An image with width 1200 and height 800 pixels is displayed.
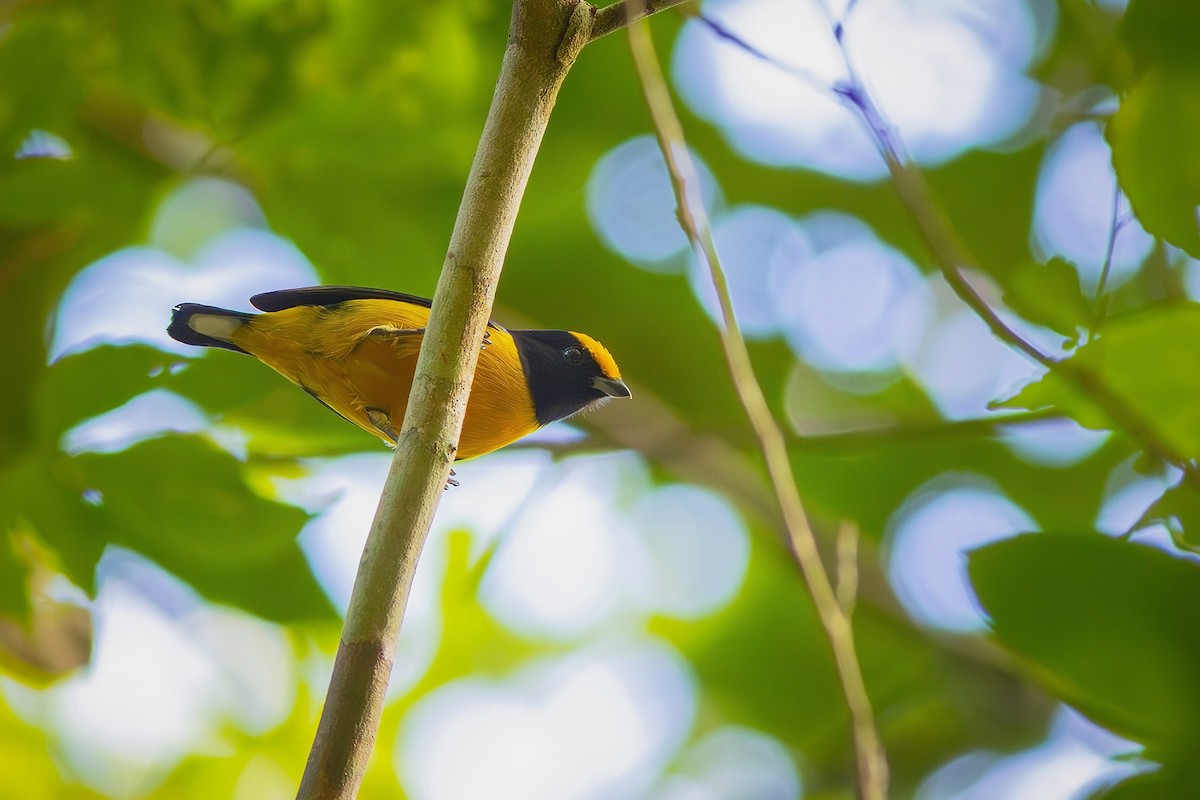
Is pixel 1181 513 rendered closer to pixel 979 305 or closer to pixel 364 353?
pixel 979 305

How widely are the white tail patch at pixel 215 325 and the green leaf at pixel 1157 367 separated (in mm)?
2807

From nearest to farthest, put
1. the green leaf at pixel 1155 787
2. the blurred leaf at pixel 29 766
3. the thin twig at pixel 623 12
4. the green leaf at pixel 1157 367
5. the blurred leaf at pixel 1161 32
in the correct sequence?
the green leaf at pixel 1155 787
the green leaf at pixel 1157 367
the blurred leaf at pixel 1161 32
the thin twig at pixel 623 12
the blurred leaf at pixel 29 766

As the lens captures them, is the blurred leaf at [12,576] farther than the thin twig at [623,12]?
Yes

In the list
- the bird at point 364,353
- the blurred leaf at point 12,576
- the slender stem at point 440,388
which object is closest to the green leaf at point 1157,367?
the slender stem at point 440,388

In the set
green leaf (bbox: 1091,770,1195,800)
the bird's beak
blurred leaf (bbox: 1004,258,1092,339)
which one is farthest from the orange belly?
green leaf (bbox: 1091,770,1195,800)

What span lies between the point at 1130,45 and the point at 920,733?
4204mm

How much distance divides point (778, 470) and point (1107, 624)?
0.94 m

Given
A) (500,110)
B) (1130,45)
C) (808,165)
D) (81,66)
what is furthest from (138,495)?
(808,165)

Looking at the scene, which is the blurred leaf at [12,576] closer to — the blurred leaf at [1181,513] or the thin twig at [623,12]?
the thin twig at [623,12]

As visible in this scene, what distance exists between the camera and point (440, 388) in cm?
193

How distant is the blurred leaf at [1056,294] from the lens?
1.73 metres

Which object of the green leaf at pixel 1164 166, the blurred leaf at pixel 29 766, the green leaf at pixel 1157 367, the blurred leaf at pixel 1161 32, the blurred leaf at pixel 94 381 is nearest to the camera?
the green leaf at pixel 1157 367

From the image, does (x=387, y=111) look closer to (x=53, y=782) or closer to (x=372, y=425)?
(x=372, y=425)

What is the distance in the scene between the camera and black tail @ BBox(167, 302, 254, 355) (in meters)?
3.67
